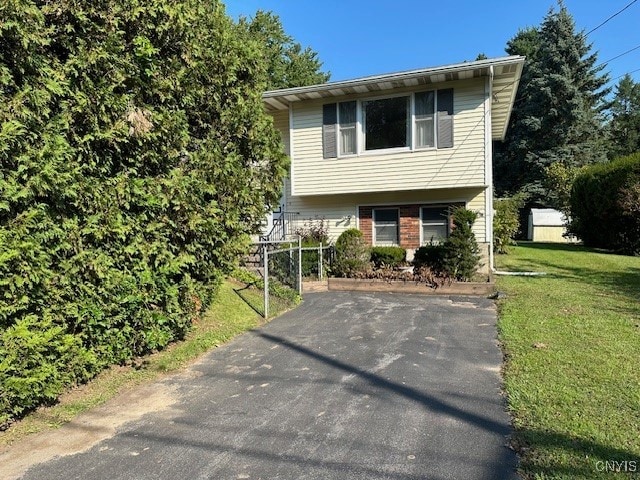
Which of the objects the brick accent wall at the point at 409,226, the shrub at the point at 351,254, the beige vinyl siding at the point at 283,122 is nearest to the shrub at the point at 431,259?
the brick accent wall at the point at 409,226

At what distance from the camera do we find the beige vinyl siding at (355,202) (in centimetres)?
1112

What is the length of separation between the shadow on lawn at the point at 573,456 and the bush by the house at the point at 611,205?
1429 centimetres

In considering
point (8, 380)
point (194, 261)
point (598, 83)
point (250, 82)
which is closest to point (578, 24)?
point (598, 83)

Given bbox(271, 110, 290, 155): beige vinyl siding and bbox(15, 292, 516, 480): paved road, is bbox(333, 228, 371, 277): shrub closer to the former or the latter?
bbox(271, 110, 290, 155): beige vinyl siding

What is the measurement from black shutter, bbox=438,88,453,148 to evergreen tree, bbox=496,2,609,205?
21.5 metres

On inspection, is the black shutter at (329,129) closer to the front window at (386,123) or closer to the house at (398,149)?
the house at (398,149)

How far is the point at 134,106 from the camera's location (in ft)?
14.1

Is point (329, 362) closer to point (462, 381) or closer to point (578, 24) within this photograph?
point (462, 381)

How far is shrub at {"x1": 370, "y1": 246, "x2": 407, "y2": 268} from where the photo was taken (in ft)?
36.2

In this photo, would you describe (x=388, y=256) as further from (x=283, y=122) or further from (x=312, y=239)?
(x=283, y=122)

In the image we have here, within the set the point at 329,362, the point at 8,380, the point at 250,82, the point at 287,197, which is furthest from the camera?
the point at 287,197

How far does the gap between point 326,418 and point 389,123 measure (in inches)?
365

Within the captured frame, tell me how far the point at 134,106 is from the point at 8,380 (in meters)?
2.64

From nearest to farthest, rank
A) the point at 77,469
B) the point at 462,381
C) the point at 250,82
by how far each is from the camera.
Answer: the point at 77,469 < the point at 462,381 < the point at 250,82
